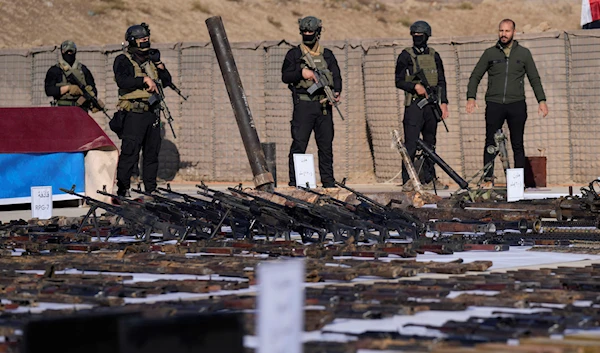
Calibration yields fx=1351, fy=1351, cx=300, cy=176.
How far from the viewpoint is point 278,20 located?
48.2 m

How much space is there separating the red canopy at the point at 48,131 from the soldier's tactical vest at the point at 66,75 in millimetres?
2507

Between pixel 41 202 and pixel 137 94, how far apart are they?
2.99 m

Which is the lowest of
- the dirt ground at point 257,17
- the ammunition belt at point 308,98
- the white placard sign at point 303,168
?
the white placard sign at point 303,168

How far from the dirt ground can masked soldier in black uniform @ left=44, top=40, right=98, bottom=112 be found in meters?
21.5

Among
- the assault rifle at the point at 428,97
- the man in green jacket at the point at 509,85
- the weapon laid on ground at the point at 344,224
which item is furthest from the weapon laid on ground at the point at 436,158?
the weapon laid on ground at the point at 344,224

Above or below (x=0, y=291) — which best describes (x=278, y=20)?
above

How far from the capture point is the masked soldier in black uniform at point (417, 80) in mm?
16156

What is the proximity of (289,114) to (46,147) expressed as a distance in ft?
22.7

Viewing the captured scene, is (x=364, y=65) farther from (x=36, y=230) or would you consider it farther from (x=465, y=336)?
(x=465, y=336)

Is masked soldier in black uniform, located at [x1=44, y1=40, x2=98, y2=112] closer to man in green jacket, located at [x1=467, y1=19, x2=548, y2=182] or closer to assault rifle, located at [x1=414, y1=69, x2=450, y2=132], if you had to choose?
assault rifle, located at [x1=414, y1=69, x2=450, y2=132]

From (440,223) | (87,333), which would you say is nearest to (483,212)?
(440,223)

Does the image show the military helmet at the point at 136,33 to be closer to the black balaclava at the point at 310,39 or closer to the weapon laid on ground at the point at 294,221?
the black balaclava at the point at 310,39

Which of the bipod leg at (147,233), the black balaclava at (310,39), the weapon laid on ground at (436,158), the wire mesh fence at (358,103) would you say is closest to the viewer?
the bipod leg at (147,233)

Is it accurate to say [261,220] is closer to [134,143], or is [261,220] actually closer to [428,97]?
[134,143]
